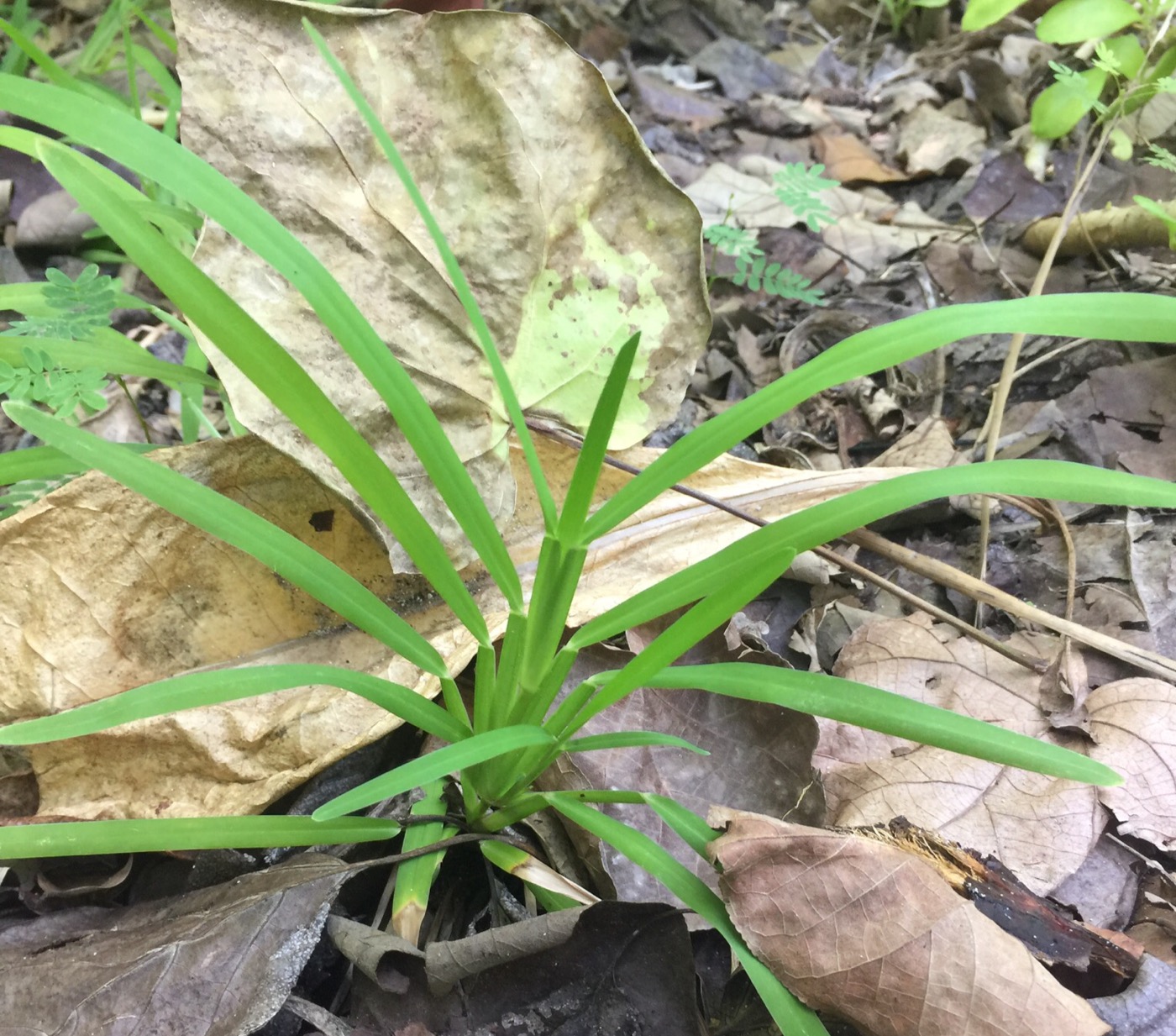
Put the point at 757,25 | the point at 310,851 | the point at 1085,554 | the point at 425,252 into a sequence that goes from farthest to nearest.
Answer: the point at 757,25, the point at 1085,554, the point at 425,252, the point at 310,851

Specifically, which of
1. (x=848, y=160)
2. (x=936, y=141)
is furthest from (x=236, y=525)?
(x=936, y=141)

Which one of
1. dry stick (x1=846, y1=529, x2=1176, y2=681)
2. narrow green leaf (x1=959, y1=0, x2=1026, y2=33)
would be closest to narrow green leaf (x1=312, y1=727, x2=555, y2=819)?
dry stick (x1=846, y1=529, x2=1176, y2=681)

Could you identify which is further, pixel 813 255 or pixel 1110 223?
pixel 813 255

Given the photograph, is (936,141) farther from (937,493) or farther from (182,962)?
(182,962)

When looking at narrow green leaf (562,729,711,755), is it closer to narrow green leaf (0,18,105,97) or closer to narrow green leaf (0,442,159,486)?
narrow green leaf (0,442,159,486)

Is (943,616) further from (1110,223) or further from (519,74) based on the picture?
(1110,223)

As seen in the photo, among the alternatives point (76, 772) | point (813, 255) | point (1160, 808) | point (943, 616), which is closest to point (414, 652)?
point (76, 772)
